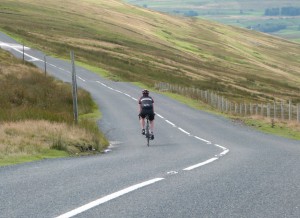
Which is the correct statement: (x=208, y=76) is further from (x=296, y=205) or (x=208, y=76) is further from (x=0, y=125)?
(x=296, y=205)

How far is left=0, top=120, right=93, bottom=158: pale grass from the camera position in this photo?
58.5 ft

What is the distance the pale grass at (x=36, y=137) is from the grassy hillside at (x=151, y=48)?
159 ft

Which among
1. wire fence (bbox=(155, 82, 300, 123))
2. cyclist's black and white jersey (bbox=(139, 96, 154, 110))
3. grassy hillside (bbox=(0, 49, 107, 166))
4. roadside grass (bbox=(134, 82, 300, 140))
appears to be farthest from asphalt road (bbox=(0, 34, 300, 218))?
wire fence (bbox=(155, 82, 300, 123))

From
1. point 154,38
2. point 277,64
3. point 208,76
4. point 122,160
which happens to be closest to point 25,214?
point 122,160

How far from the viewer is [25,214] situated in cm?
845

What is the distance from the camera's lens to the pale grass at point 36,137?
17.8m

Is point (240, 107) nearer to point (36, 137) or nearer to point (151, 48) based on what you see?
point (36, 137)

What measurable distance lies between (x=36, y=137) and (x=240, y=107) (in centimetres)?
2483

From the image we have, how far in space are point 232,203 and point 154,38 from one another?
13045cm

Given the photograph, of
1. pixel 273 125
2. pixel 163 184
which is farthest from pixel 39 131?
pixel 273 125

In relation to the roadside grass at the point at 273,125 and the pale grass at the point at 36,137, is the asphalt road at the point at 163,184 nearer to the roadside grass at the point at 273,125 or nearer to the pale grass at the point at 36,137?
the pale grass at the point at 36,137

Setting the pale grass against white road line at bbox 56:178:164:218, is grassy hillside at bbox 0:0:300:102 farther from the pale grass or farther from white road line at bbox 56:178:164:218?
white road line at bbox 56:178:164:218

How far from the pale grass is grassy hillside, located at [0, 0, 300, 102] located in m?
48.6

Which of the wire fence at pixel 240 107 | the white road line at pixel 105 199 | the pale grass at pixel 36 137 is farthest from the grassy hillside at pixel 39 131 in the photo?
the wire fence at pixel 240 107
